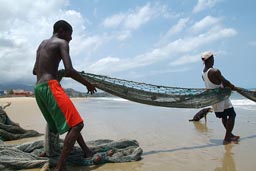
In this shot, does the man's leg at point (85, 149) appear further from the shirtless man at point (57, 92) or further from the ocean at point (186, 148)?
the shirtless man at point (57, 92)

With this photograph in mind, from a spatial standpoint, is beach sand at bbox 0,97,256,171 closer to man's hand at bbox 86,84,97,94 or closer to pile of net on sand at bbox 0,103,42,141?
pile of net on sand at bbox 0,103,42,141

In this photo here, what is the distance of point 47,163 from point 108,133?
3428mm

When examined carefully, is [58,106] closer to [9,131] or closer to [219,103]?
[9,131]

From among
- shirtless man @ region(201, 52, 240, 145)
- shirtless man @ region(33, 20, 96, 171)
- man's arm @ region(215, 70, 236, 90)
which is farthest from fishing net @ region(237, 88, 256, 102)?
shirtless man @ region(33, 20, 96, 171)

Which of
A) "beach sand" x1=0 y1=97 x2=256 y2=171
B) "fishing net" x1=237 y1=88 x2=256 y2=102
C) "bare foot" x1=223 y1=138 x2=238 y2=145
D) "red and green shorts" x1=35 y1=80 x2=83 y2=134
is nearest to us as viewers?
"red and green shorts" x1=35 y1=80 x2=83 y2=134

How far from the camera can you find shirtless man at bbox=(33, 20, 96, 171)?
4020 millimetres

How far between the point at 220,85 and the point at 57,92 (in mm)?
3762

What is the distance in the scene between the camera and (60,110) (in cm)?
400

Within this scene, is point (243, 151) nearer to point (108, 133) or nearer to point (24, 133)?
point (108, 133)

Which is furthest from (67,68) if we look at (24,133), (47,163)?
(24,133)

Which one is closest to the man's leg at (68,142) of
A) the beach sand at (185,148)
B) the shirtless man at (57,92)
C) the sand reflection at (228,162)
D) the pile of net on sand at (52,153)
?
the shirtless man at (57,92)

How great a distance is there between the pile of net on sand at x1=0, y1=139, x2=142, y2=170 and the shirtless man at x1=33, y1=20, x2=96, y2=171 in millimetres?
535

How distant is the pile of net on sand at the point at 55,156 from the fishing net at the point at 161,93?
33.5 inches

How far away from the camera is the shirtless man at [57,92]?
402cm
